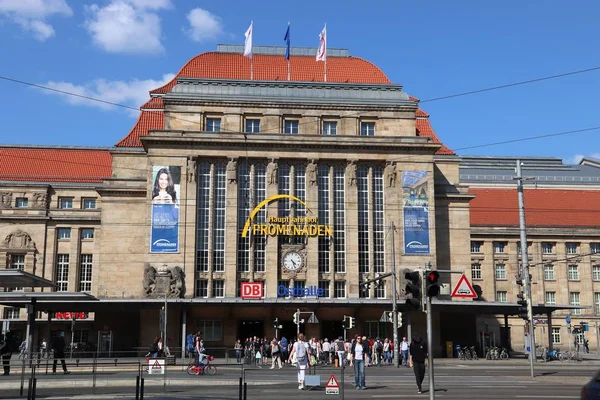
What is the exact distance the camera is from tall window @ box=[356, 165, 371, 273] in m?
55.7

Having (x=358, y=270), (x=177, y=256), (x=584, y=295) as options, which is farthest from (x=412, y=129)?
(x=584, y=295)

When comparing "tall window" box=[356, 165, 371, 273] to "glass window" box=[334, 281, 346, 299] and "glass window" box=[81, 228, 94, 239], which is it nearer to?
"glass window" box=[334, 281, 346, 299]

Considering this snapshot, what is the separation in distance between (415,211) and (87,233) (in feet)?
109

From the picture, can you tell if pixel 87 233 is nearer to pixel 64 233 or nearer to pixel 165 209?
pixel 64 233

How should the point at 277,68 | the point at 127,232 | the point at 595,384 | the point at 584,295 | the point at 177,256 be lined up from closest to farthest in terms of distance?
the point at 595,384, the point at 177,256, the point at 127,232, the point at 277,68, the point at 584,295

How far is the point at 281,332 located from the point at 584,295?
40.4 meters

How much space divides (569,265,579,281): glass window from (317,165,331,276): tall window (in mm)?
36782

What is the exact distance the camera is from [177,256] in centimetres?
5372

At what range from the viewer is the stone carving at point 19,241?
69.6 meters

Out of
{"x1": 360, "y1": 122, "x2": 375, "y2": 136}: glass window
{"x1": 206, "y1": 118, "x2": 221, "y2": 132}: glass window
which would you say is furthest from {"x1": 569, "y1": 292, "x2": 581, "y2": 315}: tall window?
{"x1": 206, "y1": 118, "x2": 221, "y2": 132}: glass window

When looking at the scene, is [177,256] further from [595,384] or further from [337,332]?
[595,384]

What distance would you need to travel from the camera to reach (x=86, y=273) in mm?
70062

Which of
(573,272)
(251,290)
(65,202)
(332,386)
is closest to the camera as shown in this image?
(332,386)

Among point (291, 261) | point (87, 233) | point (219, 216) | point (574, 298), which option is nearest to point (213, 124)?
point (219, 216)
